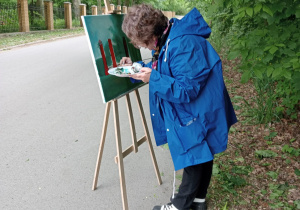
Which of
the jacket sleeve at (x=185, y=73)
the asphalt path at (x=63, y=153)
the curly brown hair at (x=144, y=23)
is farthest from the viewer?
the asphalt path at (x=63, y=153)

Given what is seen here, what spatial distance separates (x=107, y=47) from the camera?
2.64 m

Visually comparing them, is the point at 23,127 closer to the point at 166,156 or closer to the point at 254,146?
the point at 166,156

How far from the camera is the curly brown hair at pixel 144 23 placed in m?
2.14

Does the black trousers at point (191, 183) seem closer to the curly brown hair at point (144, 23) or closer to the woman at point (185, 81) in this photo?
the woman at point (185, 81)

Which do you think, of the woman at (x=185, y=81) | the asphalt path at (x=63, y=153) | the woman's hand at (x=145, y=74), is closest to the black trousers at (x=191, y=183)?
the woman at (x=185, y=81)

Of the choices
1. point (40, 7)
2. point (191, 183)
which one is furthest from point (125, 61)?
point (40, 7)

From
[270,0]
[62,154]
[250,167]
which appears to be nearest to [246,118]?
[250,167]

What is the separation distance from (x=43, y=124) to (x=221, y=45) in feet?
22.6

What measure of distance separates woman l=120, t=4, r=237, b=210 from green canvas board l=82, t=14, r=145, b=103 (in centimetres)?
36

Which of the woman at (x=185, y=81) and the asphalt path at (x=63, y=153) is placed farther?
the asphalt path at (x=63, y=153)

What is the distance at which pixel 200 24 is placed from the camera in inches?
84.5

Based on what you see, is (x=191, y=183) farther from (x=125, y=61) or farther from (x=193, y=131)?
(x=125, y=61)

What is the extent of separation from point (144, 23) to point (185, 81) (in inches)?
20.0

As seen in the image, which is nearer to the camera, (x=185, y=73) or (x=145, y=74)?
(x=185, y=73)
